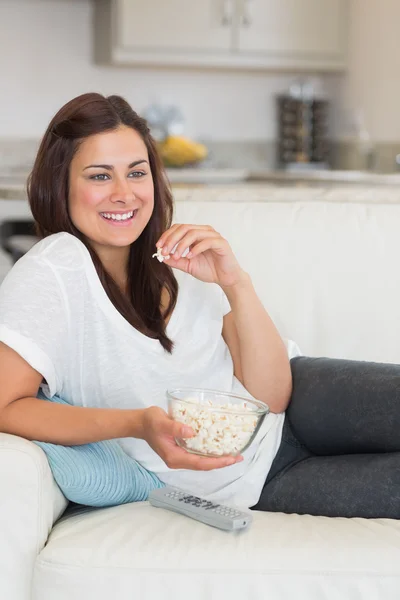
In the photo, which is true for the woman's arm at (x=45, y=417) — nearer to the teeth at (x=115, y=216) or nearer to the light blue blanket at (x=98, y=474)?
the light blue blanket at (x=98, y=474)

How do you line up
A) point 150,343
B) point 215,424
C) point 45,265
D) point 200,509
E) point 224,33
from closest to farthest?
point 215,424 → point 200,509 → point 45,265 → point 150,343 → point 224,33

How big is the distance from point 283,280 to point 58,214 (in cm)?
60

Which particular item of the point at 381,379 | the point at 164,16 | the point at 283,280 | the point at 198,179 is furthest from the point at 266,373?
the point at 164,16

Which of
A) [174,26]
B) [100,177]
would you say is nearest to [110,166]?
[100,177]

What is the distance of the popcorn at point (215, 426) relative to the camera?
1.38 m

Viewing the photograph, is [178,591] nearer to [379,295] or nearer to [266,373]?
[266,373]

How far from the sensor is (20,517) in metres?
1.43

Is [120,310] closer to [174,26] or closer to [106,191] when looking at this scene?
[106,191]

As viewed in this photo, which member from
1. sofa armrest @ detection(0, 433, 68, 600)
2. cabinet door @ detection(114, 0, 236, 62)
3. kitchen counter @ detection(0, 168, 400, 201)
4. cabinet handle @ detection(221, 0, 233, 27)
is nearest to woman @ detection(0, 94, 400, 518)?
sofa armrest @ detection(0, 433, 68, 600)

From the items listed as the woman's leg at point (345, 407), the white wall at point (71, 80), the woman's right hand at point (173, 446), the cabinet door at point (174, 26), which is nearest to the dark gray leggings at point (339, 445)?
the woman's leg at point (345, 407)

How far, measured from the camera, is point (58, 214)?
182cm

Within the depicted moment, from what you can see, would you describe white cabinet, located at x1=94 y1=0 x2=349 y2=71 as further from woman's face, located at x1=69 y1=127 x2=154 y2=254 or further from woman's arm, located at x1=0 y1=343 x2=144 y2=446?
woman's arm, located at x1=0 y1=343 x2=144 y2=446

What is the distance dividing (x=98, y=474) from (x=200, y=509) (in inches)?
7.6

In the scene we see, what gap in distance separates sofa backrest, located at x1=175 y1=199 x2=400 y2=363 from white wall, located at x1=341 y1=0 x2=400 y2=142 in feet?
8.85
